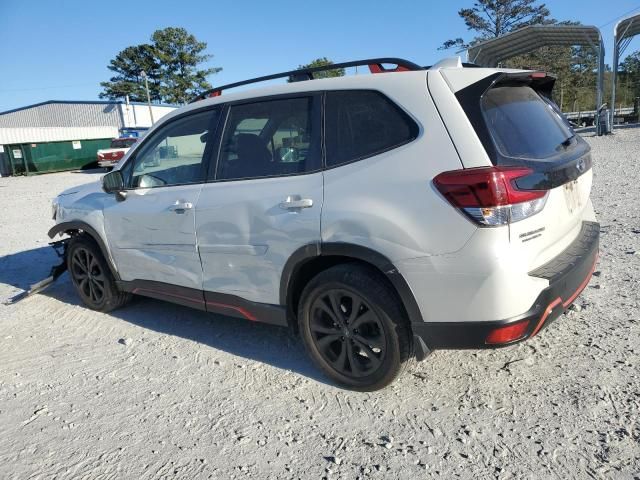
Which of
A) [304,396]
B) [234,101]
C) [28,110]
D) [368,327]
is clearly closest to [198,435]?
[304,396]

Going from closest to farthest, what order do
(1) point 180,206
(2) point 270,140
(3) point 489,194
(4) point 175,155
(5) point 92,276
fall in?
(3) point 489,194, (2) point 270,140, (1) point 180,206, (4) point 175,155, (5) point 92,276

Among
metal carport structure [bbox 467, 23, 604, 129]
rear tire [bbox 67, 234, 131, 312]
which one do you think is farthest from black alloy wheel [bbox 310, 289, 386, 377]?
metal carport structure [bbox 467, 23, 604, 129]

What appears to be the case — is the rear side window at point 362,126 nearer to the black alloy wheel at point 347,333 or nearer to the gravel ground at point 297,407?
the black alloy wheel at point 347,333

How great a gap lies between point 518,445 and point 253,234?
76.2 inches

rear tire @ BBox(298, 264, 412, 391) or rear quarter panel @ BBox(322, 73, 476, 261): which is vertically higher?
rear quarter panel @ BBox(322, 73, 476, 261)

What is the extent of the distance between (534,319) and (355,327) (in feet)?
3.29

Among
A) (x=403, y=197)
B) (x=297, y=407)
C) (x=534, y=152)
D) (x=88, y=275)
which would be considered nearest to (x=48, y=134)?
(x=88, y=275)

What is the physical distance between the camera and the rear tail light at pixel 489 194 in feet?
7.90

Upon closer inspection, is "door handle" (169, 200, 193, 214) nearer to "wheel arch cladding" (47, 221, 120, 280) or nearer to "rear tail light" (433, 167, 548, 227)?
"wheel arch cladding" (47, 221, 120, 280)

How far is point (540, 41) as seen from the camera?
24453 mm

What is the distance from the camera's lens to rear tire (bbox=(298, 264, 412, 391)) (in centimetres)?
284

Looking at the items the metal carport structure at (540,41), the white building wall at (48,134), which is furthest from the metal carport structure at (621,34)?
the white building wall at (48,134)

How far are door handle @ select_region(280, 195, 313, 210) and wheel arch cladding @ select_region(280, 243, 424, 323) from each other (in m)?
0.25

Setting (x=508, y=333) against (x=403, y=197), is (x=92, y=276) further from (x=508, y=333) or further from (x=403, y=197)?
(x=508, y=333)
